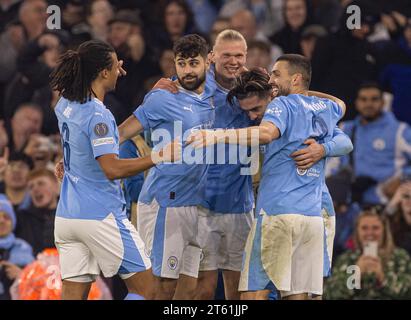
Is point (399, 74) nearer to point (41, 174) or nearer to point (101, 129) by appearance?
point (41, 174)

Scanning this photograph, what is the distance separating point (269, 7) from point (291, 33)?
0.40 meters

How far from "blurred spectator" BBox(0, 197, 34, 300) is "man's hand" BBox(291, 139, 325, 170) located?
12.4 ft

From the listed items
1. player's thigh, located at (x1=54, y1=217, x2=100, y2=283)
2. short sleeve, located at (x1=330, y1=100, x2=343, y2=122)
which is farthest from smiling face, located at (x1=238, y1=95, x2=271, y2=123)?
player's thigh, located at (x1=54, y1=217, x2=100, y2=283)

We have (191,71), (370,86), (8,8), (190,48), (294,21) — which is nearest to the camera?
(190,48)

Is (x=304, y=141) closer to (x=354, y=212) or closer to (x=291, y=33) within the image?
(x=354, y=212)

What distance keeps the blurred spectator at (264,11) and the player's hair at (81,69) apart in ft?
14.5

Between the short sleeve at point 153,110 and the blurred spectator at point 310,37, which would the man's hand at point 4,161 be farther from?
the short sleeve at point 153,110

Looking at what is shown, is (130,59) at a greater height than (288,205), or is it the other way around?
(130,59)

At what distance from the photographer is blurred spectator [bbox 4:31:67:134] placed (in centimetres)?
1120

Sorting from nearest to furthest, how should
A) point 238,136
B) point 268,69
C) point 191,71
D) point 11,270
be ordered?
point 238,136 → point 191,71 → point 11,270 → point 268,69

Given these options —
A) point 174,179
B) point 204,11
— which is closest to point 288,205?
point 174,179

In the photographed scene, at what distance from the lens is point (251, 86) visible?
7.81 metres

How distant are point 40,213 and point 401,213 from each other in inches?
131

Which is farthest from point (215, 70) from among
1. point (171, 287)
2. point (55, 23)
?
point (55, 23)
